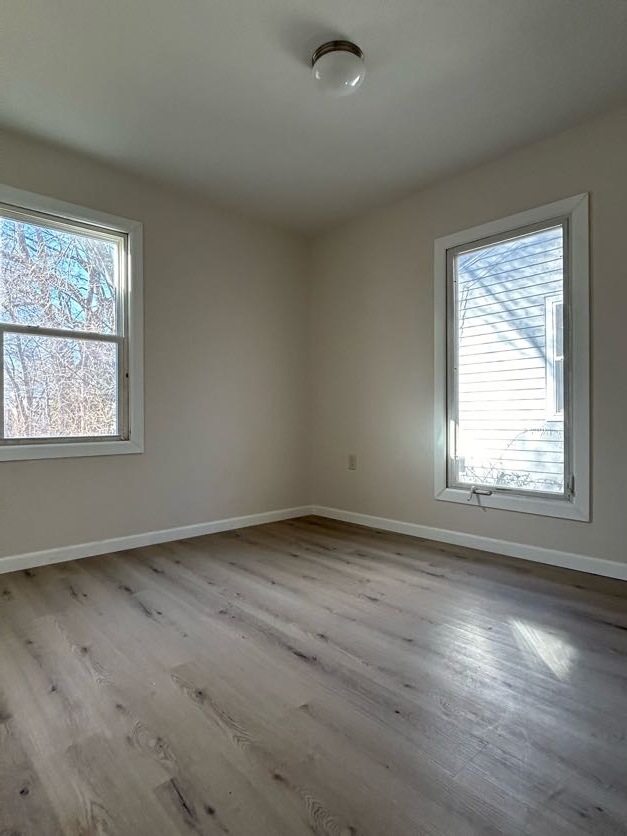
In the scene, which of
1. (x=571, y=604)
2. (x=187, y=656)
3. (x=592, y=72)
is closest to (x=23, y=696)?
(x=187, y=656)

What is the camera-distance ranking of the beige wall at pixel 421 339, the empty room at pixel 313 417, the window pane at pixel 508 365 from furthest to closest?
1. the window pane at pixel 508 365
2. the beige wall at pixel 421 339
3. the empty room at pixel 313 417

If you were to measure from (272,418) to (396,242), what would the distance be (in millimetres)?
1752

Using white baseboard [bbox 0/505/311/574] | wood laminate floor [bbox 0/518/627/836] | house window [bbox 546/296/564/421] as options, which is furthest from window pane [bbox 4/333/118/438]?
house window [bbox 546/296/564/421]

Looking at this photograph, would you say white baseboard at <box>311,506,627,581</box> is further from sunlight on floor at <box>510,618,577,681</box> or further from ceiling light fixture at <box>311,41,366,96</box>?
ceiling light fixture at <box>311,41,366,96</box>

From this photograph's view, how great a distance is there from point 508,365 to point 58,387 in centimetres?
286

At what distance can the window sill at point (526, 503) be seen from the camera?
2.77 meters

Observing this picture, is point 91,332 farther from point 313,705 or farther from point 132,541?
point 313,705

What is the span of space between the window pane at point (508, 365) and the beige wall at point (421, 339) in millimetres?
212

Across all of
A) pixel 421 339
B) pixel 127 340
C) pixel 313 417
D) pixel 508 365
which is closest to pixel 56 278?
pixel 127 340

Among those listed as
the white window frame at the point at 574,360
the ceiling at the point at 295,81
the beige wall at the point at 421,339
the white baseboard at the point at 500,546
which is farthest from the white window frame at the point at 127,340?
the white window frame at the point at 574,360

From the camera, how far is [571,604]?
228 centimetres

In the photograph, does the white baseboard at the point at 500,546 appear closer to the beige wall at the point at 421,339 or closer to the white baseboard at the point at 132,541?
the beige wall at the point at 421,339

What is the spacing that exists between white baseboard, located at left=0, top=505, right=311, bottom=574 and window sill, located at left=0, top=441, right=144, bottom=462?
1.87 feet

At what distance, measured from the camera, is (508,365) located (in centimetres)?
310
